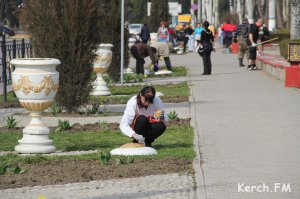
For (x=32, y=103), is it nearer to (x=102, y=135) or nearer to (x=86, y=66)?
(x=102, y=135)

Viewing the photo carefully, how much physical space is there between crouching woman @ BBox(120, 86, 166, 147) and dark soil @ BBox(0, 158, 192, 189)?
850 mm

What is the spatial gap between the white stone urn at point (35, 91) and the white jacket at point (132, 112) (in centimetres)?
106

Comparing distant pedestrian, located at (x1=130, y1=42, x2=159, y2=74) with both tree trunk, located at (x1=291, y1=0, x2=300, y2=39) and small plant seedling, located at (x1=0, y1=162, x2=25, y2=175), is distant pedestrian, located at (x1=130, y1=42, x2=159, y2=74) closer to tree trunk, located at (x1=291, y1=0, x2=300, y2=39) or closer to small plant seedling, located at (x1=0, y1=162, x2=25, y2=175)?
tree trunk, located at (x1=291, y1=0, x2=300, y2=39)

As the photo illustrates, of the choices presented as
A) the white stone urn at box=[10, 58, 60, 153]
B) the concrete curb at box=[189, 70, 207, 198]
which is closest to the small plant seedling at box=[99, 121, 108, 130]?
the concrete curb at box=[189, 70, 207, 198]

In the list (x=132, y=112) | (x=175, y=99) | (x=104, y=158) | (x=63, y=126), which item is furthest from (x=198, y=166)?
(x=175, y=99)

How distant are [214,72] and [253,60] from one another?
137 centimetres

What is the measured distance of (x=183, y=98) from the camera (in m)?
21.9

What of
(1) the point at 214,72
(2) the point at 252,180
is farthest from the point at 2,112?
(1) the point at 214,72

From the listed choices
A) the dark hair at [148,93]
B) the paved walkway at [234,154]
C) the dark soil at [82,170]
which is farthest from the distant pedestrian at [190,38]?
the dark soil at [82,170]

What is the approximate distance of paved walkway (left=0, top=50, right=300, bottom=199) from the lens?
10.0 m

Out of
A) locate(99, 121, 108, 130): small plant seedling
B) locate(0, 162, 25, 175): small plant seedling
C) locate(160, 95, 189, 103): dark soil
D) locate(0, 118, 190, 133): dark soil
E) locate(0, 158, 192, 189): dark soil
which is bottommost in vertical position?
locate(160, 95, 189, 103): dark soil

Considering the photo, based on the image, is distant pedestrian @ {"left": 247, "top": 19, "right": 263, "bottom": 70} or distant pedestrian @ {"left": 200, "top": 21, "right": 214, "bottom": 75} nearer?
distant pedestrian @ {"left": 200, "top": 21, "right": 214, "bottom": 75}

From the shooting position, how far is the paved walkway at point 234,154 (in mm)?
10047

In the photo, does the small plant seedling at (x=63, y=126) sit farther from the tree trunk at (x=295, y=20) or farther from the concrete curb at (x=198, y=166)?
the tree trunk at (x=295, y=20)
